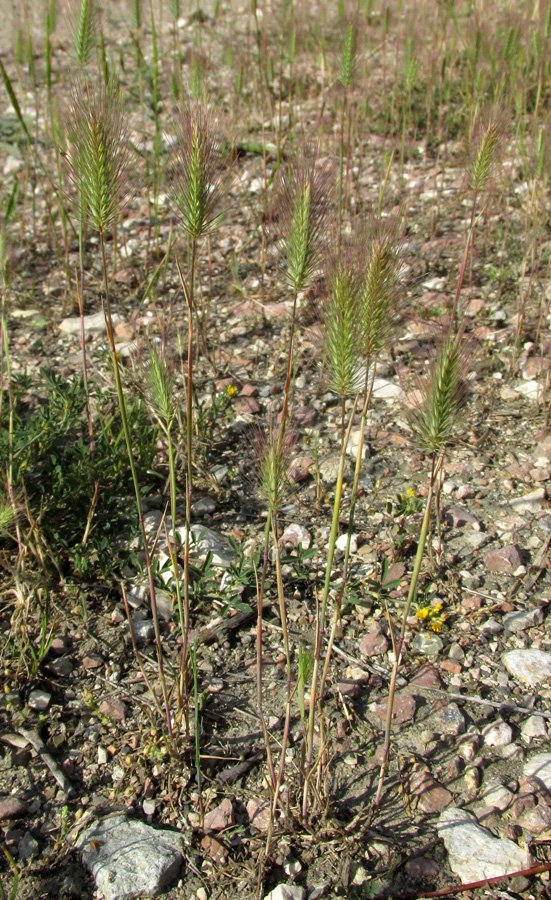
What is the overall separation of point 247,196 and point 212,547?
2.50 m

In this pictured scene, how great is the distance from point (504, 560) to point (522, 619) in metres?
0.22

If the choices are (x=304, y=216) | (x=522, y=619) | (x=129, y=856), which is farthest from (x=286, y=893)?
(x=304, y=216)

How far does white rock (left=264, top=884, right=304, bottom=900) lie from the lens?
1.56 meters

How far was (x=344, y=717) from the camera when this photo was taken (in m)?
1.91

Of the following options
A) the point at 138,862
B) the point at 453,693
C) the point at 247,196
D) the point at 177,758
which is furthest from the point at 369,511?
the point at 247,196

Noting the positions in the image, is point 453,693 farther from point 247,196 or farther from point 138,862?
point 247,196

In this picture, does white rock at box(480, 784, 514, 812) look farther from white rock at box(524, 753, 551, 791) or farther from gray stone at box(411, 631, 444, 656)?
gray stone at box(411, 631, 444, 656)

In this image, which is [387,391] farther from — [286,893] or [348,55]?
[286,893]

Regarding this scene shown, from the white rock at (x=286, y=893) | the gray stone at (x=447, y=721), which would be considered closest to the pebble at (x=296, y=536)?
the gray stone at (x=447, y=721)

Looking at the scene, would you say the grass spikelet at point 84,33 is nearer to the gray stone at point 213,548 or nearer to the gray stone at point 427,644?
the gray stone at point 213,548

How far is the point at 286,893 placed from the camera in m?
1.56

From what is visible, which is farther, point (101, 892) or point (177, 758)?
point (177, 758)

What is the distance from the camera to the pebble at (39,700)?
1.97 meters

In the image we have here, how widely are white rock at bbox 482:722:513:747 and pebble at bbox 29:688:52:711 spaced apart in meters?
1.13
